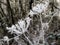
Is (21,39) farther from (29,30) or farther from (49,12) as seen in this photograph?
(49,12)

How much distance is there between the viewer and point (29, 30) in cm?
222

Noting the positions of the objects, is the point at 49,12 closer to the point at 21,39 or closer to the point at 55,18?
the point at 55,18

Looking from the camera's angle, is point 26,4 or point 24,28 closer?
Answer: point 24,28

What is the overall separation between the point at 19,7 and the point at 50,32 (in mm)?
420

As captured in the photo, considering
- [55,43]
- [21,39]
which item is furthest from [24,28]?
[55,43]

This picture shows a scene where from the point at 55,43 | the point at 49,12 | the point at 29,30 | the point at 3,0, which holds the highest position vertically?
the point at 3,0

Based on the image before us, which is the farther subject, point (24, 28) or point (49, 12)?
point (49, 12)

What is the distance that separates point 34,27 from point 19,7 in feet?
0.87

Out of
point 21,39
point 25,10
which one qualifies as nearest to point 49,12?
point 25,10

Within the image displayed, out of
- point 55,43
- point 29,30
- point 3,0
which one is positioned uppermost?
point 3,0

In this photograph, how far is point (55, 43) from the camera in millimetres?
2184

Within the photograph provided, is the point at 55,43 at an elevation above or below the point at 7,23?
below

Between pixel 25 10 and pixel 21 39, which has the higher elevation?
pixel 25 10

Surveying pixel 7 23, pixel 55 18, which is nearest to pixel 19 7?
pixel 7 23
